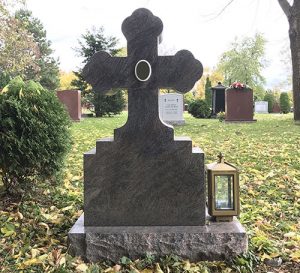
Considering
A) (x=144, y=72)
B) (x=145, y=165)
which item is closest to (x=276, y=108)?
(x=144, y=72)

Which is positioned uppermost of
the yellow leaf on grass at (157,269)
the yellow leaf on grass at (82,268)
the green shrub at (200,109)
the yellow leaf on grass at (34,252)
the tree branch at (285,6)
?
the tree branch at (285,6)

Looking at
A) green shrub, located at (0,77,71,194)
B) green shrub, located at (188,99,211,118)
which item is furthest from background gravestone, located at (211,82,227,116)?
green shrub, located at (0,77,71,194)

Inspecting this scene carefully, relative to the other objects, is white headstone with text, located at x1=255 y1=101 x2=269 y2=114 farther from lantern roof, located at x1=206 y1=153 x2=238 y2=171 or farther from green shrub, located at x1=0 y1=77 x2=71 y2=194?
lantern roof, located at x1=206 y1=153 x2=238 y2=171

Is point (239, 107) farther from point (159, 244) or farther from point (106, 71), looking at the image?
point (159, 244)

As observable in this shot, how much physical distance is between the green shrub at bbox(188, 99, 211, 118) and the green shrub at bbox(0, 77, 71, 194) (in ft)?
66.5

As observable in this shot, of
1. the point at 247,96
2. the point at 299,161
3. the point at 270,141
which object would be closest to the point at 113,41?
the point at 247,96

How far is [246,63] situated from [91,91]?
37.8m

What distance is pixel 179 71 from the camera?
3.70 m

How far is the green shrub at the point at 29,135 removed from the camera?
14.5 feet

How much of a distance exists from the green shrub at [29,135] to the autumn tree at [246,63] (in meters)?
60.7

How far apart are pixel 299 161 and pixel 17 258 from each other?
5402mm

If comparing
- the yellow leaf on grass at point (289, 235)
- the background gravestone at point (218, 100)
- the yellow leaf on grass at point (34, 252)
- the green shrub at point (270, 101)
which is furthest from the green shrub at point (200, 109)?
the green shrub at point (270, 101)

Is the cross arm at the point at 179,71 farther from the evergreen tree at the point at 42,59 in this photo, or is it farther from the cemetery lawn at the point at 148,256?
the evergreen tree at the point at 42,59

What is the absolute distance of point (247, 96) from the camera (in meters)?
19.8
